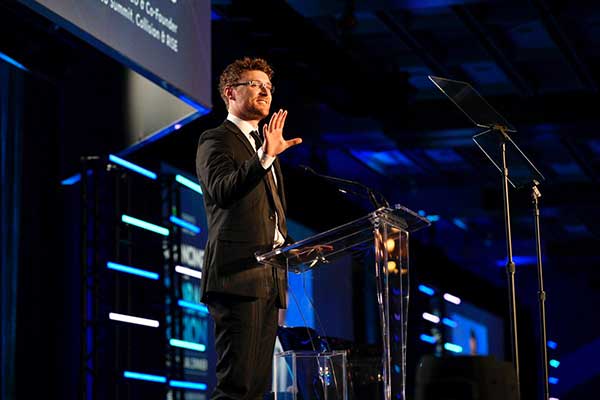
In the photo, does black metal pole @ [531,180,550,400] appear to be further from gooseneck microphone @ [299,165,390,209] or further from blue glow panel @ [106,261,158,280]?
blue glow panel @ [106,261,158,280]

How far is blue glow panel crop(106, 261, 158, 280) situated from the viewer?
666cm

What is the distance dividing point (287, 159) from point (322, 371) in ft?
19.5

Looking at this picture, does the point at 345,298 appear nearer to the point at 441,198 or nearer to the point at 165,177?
the point at 165,177

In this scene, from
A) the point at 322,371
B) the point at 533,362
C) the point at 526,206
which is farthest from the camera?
the point at 533,362

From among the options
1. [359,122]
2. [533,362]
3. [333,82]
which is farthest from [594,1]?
[533,362]

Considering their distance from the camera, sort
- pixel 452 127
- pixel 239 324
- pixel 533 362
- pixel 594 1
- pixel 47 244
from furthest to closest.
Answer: pixel 533 362
pixel 452 127
pixel 594 1
pixel 47 244
pixel 239 324

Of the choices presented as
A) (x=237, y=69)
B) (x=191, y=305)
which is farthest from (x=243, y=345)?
(x=191, y=305)

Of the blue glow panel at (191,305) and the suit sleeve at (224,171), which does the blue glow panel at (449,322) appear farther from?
the suit sleeve at (224,171)

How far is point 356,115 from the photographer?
781 centimetres

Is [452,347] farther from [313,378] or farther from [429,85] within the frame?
[313,378]

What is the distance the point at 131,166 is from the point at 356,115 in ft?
5.92

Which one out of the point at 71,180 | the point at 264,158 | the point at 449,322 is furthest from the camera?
the point at 449,322

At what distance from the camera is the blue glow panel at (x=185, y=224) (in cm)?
743

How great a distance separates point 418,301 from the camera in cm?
1277
